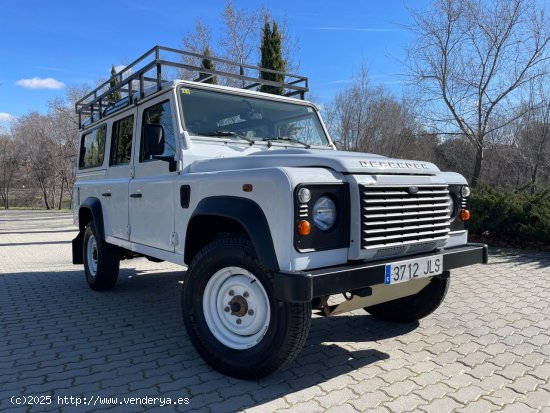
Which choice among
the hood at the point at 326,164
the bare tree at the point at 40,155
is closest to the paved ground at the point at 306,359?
the hood at the point at 326,164

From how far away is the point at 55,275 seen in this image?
7.16 meters

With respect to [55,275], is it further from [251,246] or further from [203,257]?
[251,246]

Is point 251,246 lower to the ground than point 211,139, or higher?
lower

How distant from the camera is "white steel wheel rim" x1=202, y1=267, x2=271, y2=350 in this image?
9.79 ft

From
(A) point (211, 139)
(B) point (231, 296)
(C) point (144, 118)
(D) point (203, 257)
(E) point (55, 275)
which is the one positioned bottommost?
(E) point (55, 275)

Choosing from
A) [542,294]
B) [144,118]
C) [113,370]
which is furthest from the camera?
[542,294]

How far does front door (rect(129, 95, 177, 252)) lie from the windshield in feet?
0.76

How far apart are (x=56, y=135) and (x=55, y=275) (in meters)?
24.4

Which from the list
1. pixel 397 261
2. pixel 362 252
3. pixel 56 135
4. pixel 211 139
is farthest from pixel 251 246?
pixel 56 135

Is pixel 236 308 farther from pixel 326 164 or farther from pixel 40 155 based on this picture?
pixel 40 155

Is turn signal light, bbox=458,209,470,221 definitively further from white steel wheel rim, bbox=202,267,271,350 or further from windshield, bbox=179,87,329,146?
white steel wheel rim, bbox=202,267,271,350

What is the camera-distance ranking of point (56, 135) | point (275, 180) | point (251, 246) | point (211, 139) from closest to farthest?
point (275, 180) → point (251, 246) → point (211, 139) → point (56, 135)

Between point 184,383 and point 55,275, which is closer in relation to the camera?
point 184,383

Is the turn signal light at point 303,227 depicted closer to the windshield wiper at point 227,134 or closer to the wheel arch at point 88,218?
the windshield wiper at point 227,134
